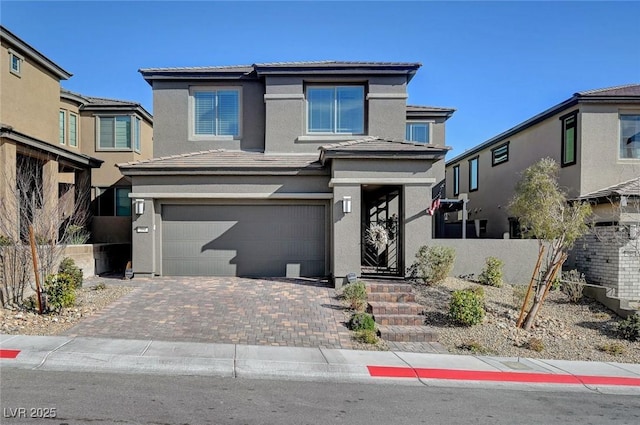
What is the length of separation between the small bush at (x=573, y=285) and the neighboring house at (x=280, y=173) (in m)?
4.14

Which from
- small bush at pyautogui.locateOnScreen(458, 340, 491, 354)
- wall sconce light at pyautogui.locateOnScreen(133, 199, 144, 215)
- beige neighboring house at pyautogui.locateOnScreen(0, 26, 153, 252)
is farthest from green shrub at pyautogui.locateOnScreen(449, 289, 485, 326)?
beige neighboring house at pyautogui.locateOnScreen(0, 26, 153, 252)

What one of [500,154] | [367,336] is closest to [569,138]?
[500,154]

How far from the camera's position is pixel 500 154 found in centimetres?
2180

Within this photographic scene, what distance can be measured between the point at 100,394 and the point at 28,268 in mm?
6432

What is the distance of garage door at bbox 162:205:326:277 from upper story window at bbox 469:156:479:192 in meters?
13.6

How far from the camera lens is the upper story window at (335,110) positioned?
1583 centimetres

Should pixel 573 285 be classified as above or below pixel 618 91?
below

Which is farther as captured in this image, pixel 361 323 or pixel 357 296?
pixel 357 296

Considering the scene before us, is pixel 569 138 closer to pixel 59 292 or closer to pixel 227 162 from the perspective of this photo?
pixel 227 162

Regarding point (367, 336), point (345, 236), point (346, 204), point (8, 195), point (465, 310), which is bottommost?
point (367, 336)

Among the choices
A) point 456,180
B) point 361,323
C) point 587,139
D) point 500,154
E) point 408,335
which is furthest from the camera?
point 456,180

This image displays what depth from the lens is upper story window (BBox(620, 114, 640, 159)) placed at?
51.1 feet

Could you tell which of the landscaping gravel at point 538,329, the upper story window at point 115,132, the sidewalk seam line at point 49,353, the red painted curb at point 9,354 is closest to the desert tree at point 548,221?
the landscaping gravel at point 538,329

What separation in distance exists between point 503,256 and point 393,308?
488 cm
